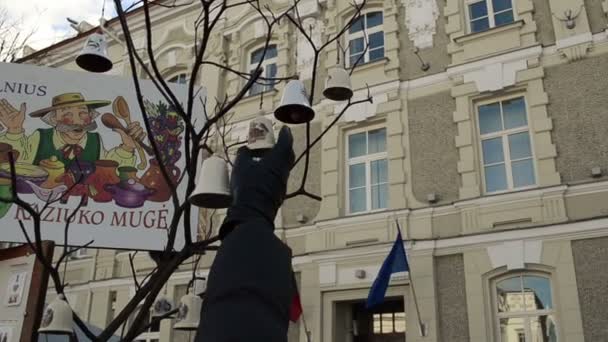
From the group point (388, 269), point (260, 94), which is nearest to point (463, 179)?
point (388, 269)

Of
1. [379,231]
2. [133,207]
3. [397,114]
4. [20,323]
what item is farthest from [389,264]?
[20,323]

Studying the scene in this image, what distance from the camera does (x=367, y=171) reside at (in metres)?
12.2

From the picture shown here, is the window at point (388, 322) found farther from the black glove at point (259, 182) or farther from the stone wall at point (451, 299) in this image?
the black glove at point (259, 182)

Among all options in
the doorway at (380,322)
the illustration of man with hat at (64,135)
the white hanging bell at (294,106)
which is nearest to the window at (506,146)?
the doorway at (380,322)

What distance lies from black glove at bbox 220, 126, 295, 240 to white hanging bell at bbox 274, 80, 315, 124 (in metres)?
0.43

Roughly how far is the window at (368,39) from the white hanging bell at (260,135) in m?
9.18

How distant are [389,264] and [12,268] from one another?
20.2 ft

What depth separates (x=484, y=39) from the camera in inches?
456

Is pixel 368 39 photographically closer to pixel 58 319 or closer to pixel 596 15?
pixel 596 15

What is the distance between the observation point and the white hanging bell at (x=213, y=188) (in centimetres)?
401

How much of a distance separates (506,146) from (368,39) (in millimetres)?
4092

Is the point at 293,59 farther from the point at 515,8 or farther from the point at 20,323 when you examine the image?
the point at 20,323

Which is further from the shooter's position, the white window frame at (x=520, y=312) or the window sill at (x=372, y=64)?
the window sill at (x=372, y=64)

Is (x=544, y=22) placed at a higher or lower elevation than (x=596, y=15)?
higher
